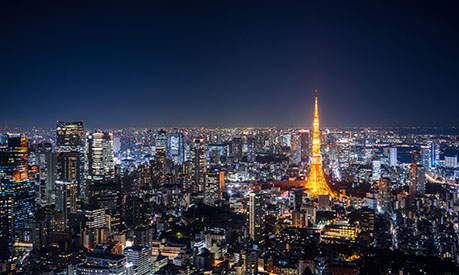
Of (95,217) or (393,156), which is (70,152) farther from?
(393,156)

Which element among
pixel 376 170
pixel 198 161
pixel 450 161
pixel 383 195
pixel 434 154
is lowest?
pixel 383 195

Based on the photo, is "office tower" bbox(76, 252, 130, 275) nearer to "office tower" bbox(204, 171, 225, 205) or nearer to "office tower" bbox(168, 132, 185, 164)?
"office tower" bbox(204, 171, 225, 205)

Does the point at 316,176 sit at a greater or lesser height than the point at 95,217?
greater

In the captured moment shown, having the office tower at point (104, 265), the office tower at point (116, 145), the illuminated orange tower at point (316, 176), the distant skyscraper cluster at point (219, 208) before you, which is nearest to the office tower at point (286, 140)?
the distant skyscraper cluster at point (219, 208)

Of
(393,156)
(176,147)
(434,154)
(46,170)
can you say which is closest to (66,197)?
(46,170)

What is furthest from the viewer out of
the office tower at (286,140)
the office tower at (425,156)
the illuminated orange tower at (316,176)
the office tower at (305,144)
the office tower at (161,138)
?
the office tower at (286,140)

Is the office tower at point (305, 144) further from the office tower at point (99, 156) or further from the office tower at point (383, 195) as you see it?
the office tower at point (99, 156)
